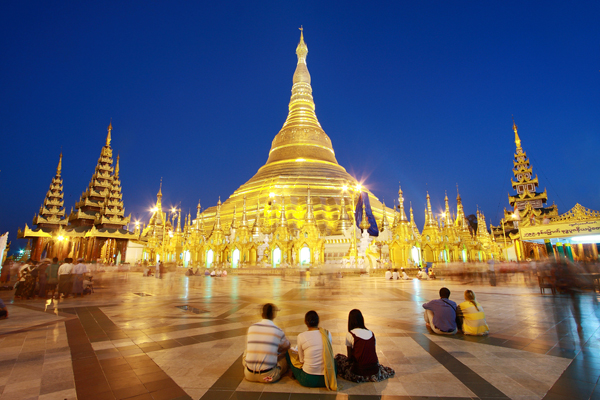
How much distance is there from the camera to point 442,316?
5.77 m

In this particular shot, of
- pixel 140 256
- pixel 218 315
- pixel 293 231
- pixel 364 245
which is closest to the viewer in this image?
pixel 218 315

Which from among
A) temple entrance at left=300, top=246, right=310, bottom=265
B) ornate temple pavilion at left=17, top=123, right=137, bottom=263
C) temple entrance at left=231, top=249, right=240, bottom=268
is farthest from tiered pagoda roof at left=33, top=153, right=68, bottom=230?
temple entrance at left=300, top=246, right=310, bottom=265

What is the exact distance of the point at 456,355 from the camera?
459 centimetres

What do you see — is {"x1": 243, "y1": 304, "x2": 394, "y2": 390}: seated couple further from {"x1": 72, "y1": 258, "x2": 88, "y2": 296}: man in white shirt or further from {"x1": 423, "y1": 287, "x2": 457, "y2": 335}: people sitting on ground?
{"x1": 72, "y1": 258, "x2": 88, "y2": 296}: man in white shirt

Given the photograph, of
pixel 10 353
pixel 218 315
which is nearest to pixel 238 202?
pixel 218 315

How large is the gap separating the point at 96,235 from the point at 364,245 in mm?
30430

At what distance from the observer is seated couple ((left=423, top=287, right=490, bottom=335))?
5660 mm

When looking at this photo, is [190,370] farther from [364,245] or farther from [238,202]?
[238,202]

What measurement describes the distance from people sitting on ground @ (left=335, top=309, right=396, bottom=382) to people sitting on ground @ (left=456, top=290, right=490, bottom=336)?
262 cm

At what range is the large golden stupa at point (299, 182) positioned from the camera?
33.8 m

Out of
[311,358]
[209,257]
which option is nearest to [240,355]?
[311,358]

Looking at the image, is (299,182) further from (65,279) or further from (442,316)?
(442,316)

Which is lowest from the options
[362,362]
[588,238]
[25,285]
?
[362,362]

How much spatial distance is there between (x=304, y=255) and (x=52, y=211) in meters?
33.2
